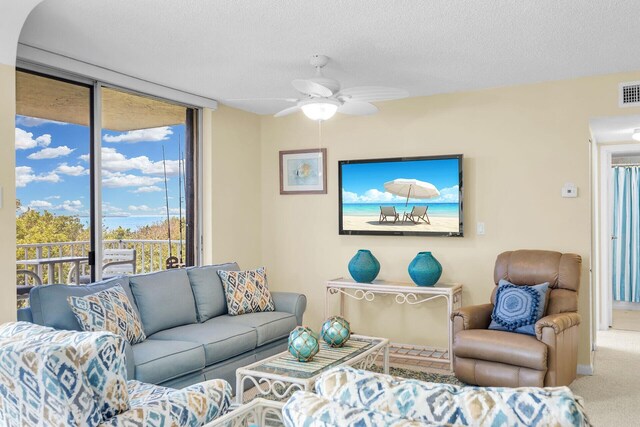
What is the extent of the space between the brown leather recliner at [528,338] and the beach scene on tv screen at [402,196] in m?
0.82

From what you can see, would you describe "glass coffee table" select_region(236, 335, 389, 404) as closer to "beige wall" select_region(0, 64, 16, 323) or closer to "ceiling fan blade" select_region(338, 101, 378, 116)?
"beige wall" select_region(0, 64, 16, 323)

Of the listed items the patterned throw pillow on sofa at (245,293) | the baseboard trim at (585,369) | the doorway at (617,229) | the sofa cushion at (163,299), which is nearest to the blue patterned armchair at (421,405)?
the sofa cushion at (163,299)

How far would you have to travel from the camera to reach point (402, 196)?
5.38 metres

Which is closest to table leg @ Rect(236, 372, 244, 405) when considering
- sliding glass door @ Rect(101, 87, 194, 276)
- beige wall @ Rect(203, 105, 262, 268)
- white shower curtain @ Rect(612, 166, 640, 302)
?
sliding glass door @ Rect(101, 87, 194, 276)

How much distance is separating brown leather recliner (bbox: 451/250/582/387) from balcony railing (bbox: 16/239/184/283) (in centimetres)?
277

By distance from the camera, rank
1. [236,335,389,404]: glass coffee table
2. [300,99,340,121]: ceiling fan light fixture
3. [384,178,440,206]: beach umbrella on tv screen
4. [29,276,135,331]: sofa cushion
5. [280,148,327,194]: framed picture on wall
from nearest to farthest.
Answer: [236,335,389,404]: glass coffee table → [29,276,135,331]: sofa cushion → [300,99,340,121]: ceiling fan light fixture → [384,178,440,206]: beach umbrella on tv screen → [280,148,327,194]: framed picture on wall

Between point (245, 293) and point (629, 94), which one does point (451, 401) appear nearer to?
point (245, 293)

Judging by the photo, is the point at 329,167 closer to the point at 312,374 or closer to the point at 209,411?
the point at 312,374

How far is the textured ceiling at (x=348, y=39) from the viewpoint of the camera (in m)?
3.07

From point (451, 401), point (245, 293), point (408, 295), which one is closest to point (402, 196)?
point (408, 295)

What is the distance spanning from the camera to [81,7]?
3.04 metres

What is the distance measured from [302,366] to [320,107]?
1.72 m

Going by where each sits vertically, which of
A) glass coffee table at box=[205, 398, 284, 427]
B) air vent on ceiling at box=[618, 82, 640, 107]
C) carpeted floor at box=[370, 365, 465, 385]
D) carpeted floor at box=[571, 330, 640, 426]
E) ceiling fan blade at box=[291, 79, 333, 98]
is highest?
air vent on ceiling at box=[618, 82, 640, 107]

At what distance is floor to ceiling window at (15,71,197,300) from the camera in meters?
3.98
